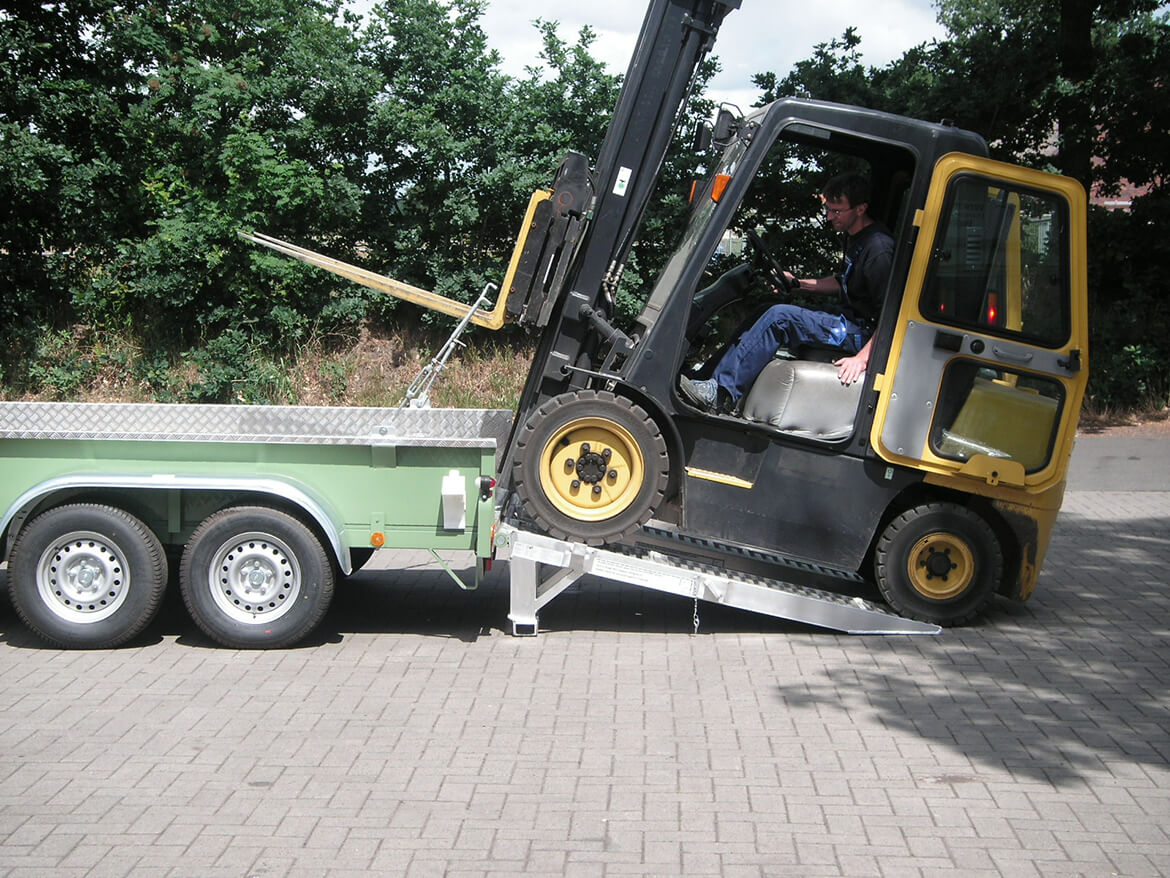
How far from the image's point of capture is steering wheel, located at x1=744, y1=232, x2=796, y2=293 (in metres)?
6.97

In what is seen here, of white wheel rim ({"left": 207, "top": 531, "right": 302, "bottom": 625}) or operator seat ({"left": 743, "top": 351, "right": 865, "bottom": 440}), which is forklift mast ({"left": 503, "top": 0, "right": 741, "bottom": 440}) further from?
white wheel rim ({"left": 207, "top": 531, "right": 302, "bottom": 625})

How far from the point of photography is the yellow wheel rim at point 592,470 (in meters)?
6.33

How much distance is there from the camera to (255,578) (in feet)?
20.3

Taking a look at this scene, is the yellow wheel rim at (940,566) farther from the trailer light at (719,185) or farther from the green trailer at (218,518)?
the green trailer at (218,518)

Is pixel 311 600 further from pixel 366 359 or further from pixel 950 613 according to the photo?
pixel 366 359

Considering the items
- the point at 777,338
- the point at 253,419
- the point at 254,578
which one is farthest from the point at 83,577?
the point at 777,338

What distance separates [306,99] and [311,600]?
841 cm

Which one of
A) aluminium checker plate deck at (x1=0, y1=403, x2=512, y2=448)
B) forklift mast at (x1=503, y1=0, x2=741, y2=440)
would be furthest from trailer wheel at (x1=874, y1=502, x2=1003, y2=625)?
aluminium checker plate deck at (x1=0, y1=403, x2=512, y2=448)

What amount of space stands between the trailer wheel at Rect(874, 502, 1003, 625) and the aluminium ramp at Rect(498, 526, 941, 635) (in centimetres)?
15

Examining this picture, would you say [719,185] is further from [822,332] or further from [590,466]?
[590,466]

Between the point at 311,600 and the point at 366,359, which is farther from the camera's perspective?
the point at 366,359

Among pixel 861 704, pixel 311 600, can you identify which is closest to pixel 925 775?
pixel 861 704

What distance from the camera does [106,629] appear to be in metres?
6.16

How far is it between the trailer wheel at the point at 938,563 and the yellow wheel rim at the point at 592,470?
152cm
